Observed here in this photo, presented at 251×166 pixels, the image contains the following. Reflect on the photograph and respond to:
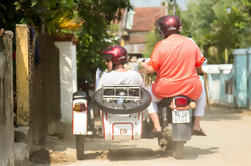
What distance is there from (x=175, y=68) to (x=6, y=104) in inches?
97.6

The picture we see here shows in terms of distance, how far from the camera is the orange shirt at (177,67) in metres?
8.00

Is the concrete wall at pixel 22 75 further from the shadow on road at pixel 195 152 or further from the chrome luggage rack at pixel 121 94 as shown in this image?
the shadow on road at pixel 195 152

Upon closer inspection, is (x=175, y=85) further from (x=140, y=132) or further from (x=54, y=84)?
(x=54, y=84)

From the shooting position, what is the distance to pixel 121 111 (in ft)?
25.4

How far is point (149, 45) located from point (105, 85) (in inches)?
1612

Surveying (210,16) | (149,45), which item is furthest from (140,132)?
(210,16)

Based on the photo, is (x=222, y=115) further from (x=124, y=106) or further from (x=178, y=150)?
(x=124, y=106)

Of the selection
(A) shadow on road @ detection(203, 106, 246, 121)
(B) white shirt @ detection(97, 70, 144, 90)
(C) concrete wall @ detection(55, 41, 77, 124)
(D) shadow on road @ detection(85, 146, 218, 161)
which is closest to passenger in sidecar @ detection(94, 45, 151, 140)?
(B) white shirt @ detection(97, 70, 144, 90)

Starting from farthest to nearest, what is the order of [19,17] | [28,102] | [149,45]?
1. [149,45]
2. [19,17]
3. [28,102]

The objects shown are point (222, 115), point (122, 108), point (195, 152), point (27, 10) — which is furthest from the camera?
point (222, 115)

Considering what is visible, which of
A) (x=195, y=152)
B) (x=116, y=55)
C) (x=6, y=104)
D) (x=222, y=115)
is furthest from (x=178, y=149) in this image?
(x=222, y=115)

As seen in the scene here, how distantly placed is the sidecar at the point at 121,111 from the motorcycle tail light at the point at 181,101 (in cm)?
37

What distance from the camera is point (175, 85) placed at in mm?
7988

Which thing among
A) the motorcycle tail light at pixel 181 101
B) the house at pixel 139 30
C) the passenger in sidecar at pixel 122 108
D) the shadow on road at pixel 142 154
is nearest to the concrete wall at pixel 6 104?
the passenger in sidecar at pixel 122 108
